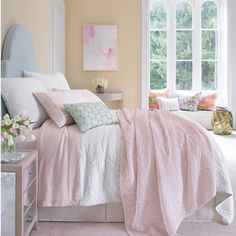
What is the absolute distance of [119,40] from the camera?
632 centimetres

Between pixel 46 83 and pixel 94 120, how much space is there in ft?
3.51

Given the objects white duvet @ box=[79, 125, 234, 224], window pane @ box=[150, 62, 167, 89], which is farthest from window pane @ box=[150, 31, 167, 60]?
white duvet @ box=[79, 125, 234, 224]

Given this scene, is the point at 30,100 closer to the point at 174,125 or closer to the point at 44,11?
the point at 174,125

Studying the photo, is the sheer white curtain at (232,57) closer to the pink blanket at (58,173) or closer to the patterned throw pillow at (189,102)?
the patterned throw pillow at (189,102)

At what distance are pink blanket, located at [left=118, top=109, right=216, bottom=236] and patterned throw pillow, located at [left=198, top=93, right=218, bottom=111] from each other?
14.8ft

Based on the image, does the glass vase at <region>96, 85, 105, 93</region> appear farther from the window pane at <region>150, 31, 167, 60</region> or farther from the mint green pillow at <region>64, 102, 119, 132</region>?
the mint green pillow at <region>64, 102, 119, 132</region>

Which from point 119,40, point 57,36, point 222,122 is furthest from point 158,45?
point 57,36

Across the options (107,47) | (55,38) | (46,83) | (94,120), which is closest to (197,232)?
(94,120)

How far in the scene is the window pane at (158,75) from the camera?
6973 mm

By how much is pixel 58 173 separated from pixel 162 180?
666 millimetres

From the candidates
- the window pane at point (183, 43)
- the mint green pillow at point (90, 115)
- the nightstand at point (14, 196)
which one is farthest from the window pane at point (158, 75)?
the nightstand at point (14, 196)

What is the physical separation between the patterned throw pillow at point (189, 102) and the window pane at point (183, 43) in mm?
818

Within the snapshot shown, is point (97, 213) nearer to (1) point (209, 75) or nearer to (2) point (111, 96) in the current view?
(2) point (111, 96)

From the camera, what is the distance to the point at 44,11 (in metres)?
4.66
